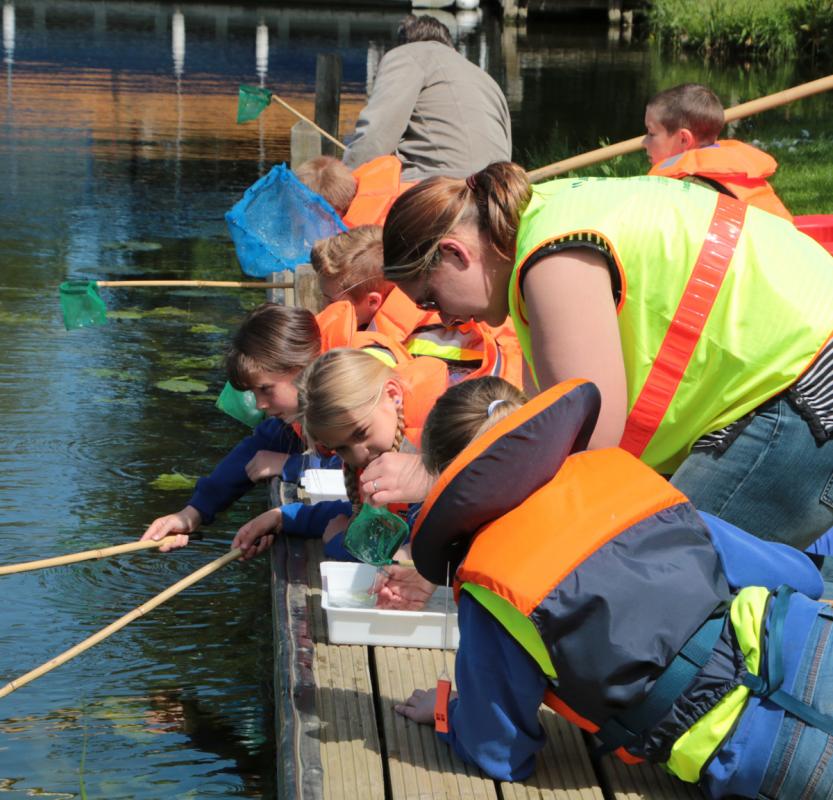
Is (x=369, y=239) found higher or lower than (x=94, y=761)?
higher

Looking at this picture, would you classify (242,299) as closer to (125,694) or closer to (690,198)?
(125,694)

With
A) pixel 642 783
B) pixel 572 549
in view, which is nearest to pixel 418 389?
pixel 642 783

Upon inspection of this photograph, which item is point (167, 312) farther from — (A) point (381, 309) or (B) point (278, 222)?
(A) point (381, 309)

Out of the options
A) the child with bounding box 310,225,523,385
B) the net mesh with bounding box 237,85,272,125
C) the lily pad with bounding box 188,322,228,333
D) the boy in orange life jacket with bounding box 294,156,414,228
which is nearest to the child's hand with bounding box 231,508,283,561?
the child with bounding box 310,225,523,385

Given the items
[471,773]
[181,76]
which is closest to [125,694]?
[471,773]

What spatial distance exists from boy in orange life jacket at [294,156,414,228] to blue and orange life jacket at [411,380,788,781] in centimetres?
436

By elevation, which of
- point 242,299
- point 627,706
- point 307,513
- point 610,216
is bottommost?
point 242,299

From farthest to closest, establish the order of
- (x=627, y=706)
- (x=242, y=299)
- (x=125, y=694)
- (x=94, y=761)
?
(x=242, y=299), (x=125, y=694), (x=94, y=761), (x=627, y=706)

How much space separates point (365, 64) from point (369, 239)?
20886 millimetres

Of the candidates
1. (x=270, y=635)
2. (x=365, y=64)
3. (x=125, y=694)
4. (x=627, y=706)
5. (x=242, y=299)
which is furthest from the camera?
(x=365, y=64)

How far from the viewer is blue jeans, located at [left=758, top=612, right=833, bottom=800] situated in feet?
8.24

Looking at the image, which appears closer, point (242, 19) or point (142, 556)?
point (142, 556)

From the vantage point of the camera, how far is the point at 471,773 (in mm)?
2879

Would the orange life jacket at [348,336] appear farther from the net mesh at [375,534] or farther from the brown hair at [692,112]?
the brown hair at [692,112]
